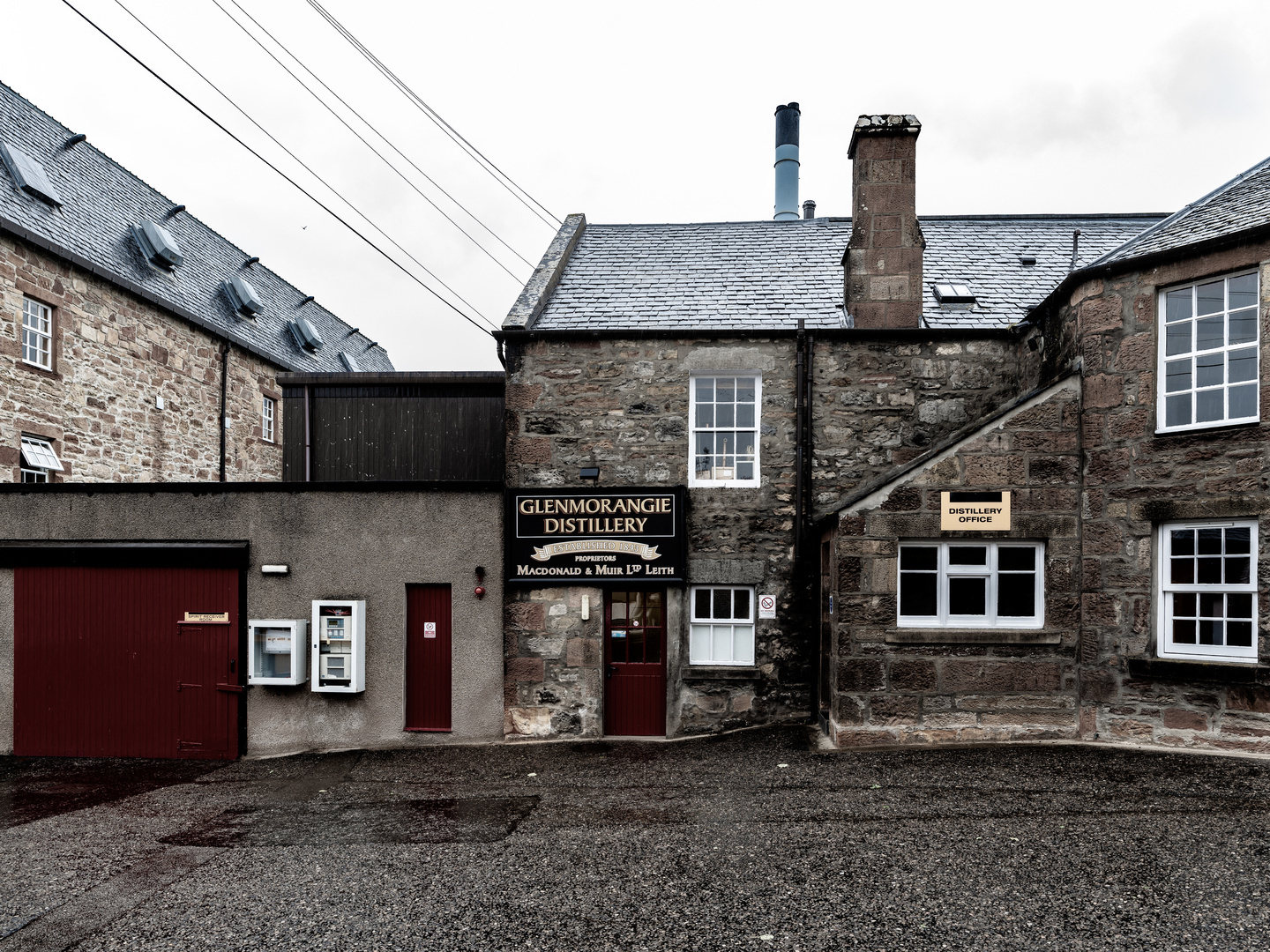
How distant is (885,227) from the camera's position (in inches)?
452

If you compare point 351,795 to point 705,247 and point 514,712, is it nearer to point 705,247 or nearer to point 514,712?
point 514,712

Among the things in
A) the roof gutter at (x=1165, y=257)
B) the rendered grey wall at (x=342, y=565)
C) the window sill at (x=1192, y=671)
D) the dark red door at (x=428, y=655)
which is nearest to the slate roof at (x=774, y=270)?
the roof gutter at (x=1165, y=257)

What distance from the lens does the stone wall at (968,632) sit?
916cm

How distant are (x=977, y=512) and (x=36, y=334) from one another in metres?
17.1

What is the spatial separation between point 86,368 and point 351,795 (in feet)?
41.6

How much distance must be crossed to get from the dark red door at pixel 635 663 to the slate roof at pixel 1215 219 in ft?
23.7

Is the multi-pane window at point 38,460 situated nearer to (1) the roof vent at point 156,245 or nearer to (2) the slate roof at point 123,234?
(2) the slate roof at point 123,234

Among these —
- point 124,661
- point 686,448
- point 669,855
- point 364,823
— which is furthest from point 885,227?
point 124,661

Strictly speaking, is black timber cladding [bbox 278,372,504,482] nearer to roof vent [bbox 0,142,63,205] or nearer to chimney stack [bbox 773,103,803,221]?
roof vent [bbox 0,142,63,205]

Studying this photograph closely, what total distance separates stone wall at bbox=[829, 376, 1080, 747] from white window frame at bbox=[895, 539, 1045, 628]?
8cm

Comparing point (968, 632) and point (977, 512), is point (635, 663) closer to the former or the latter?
point (968, 632)

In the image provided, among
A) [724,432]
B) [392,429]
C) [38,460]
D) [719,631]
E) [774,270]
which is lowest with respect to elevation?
[719,631]

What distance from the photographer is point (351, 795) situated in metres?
8.40

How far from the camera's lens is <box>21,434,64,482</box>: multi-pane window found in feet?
47.4
